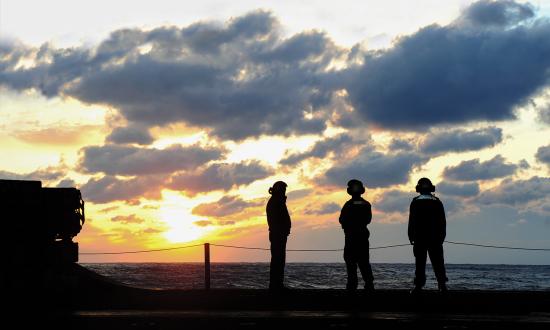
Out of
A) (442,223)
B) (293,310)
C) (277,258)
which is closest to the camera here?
(293,310)

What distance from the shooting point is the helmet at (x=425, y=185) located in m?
15.1

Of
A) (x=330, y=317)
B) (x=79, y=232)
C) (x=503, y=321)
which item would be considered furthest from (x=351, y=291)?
(x=79, y=232)

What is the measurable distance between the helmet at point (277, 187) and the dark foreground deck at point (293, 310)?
2.30m

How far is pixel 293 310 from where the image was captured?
43.7ft

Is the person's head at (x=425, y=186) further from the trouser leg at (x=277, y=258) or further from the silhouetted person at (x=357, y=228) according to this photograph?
the trouser leg at (x=277, y=258)

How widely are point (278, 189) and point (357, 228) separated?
6.26 feet

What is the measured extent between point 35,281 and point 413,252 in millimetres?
9466

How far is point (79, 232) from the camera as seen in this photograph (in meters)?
18.9

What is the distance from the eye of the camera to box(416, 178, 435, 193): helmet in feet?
49.5

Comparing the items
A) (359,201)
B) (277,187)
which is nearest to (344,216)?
(359,201)

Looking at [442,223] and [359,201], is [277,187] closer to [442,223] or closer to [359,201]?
[359,201]

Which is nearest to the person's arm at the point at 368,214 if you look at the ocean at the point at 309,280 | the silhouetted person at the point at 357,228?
the silhouetted person at the point at 357,228

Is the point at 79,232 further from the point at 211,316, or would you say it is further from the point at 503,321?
the point at 503,321

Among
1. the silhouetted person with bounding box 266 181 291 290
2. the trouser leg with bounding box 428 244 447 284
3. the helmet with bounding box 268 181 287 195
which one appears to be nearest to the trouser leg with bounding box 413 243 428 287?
the trouser leg with bounding box 428 244 447 284
